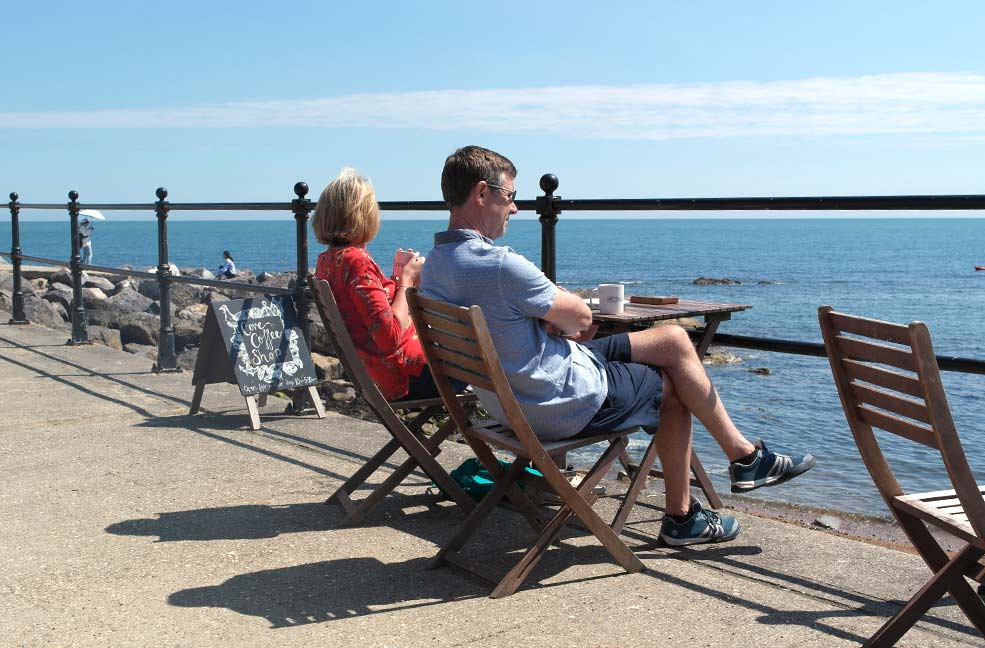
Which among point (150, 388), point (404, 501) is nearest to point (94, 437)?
point (150, 388)

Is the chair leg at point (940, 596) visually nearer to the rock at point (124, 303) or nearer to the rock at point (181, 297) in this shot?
the rock at point (124, 303)

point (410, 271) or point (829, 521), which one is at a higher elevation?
point (410, 271)

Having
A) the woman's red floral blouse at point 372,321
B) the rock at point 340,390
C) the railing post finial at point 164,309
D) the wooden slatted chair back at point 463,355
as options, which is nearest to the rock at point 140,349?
the rock at point 340,390

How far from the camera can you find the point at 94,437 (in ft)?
18.1

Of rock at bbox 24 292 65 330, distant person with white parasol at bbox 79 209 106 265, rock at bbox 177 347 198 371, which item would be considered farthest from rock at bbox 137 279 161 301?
rock at bbox 24 292 65 330

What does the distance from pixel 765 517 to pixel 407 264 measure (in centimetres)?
174

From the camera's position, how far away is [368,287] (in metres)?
4.32

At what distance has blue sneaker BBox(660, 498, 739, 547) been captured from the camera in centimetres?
365

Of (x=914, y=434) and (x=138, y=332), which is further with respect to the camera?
(x=138, y=332)

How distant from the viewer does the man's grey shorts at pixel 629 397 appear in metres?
3.38

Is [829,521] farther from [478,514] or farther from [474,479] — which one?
[478,514]

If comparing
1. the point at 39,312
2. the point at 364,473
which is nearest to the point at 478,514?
the point at 364,473

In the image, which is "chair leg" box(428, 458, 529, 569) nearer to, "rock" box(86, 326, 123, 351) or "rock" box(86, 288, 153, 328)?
"rock" box(86, 326, 123, 351)

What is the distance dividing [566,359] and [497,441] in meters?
0.34
